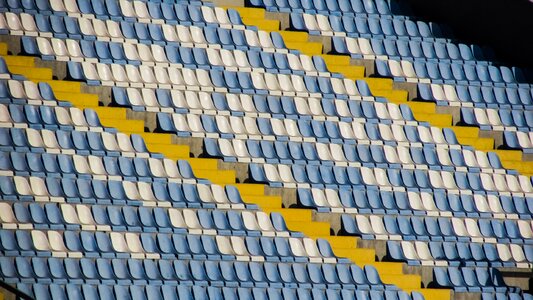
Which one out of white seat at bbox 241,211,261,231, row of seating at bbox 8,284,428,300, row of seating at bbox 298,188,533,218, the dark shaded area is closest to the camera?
row of seating at bbox 8,284,428,300

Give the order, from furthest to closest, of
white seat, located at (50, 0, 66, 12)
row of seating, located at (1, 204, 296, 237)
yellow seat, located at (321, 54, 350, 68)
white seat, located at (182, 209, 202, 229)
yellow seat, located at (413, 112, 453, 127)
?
yellow seat, located at (321, 54, 350, 68), yellow seat, located at (413, 112, 453, 127), white seat, located at (50, 0, 66, 12), white seat, located at (182, 209, 202, 229), row of seating, located at (1, 204, 296, 237)

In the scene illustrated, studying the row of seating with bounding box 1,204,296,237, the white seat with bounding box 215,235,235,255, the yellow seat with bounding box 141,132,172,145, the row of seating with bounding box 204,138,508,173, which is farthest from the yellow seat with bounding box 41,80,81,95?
the white seat with bounding box 215,235,235,255

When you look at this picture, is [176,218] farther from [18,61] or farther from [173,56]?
[18,61]

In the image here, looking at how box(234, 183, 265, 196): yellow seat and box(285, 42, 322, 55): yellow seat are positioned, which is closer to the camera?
box(234, 183, 265, 196): yellow seat

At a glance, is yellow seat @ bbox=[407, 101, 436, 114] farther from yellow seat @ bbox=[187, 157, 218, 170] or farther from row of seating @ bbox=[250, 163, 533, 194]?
yellow seat @ bbox=[187, 157, 218, 170]

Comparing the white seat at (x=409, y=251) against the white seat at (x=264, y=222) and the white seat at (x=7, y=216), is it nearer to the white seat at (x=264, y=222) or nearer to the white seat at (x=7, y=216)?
the white seat at (x=264, y=222)
